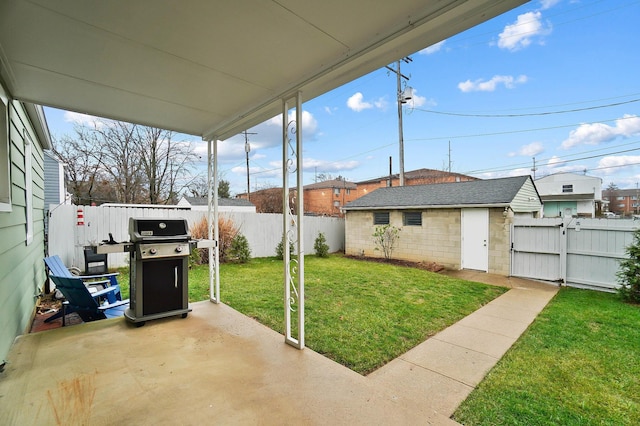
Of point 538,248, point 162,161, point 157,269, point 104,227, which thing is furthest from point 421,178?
point 157,269

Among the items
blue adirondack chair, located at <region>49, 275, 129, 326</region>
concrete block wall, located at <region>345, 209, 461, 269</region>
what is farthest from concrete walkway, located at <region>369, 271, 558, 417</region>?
concrete block wall, located at <region>345, 209, 461, 269</region>

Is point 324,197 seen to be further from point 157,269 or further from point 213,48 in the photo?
point 213,48

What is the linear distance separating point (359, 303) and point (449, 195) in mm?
5873

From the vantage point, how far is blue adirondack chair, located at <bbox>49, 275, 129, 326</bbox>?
9.97 ft

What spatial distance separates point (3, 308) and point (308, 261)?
7.26 meters

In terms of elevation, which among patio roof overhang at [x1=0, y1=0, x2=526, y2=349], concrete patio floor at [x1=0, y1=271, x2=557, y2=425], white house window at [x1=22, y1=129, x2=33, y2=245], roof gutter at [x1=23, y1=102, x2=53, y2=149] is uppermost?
roof gutter at [x1=23, y1=102, x2=53, y2=149]

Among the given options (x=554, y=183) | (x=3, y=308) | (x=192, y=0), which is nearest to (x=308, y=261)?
(x=3, y=308)

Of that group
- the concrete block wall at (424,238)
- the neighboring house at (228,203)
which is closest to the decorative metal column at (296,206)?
the concrete block wall at (424,238)

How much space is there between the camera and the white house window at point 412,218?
927 cm

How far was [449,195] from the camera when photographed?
8984 millimetres

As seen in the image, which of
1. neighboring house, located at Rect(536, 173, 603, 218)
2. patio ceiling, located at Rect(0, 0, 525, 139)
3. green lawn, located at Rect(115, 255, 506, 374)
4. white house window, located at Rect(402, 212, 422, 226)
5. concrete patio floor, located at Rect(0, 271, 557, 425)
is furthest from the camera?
neighboring house, located at Rect(536, 173, 603, 218)

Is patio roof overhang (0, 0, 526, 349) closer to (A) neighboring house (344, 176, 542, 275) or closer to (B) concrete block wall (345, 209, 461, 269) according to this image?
(A) neighboring house (344, 176, 542, 275)

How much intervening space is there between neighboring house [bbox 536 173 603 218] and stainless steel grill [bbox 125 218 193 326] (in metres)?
23.1

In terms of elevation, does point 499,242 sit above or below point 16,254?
below
